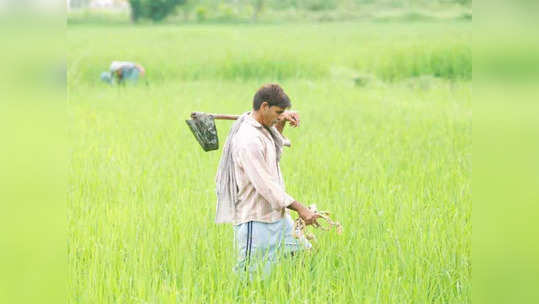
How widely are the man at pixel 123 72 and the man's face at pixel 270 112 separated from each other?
7.80 meters

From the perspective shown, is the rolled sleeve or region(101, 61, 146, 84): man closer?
the rolled sleeve

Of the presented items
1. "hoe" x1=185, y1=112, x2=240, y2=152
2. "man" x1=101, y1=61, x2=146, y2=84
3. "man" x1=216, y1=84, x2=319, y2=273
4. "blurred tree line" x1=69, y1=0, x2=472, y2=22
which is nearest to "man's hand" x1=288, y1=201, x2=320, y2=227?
"man" x1=216, y1=84, x2=319, y2=273

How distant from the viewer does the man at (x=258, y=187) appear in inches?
106

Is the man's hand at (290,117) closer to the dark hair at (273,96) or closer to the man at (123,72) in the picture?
the dark hair at (273,96)

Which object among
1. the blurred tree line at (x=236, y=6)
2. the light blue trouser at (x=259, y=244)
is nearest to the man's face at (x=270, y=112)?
the light blue trouser at (x=259, y=244)

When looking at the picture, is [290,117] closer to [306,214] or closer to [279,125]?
[279,125]

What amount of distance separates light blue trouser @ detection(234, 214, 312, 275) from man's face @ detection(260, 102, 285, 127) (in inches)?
17.3

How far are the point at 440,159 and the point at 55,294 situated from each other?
468cm

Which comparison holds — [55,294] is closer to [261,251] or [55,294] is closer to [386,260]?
[261,251]

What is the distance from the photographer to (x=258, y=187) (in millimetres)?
2684

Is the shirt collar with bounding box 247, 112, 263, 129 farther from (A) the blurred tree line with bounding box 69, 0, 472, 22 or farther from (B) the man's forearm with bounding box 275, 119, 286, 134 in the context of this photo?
(A) the blurred tree line with bounding box 69, 0, 472, 22

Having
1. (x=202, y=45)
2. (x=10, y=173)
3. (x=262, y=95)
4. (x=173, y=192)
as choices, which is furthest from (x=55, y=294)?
(x=202, y=45)

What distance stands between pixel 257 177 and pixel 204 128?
45cm

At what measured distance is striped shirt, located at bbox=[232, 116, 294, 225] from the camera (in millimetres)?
2682
